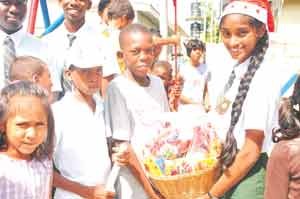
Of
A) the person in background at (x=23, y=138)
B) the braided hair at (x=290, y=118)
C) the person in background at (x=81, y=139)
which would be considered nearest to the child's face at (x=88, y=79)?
the person in background at (x=81, y=139)

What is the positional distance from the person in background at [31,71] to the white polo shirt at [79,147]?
0.34 ft

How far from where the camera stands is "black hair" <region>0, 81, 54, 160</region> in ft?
6.75

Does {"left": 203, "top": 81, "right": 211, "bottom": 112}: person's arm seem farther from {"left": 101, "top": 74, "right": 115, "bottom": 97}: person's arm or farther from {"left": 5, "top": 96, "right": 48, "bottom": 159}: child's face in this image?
{"left": 5, "top": 96, "right": 48, "bottom": 159}: child's face

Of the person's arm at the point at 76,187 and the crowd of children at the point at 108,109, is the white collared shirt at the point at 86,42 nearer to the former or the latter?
the crowd of children at the point at 108,109

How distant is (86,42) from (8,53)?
0.30 metres

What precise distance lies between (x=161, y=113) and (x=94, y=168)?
1.05 feet

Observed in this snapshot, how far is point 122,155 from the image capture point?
225cm

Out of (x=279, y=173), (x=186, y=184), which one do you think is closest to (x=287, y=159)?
(x=279, y=173)

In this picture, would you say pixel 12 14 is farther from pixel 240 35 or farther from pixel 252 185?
pixel 252 185

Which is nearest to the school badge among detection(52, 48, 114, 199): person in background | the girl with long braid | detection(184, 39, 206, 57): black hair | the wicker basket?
the girl with long braid

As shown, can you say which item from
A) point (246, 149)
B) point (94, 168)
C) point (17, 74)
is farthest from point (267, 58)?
point (17, 74)

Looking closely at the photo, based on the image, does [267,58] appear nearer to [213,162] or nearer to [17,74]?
[213,162]

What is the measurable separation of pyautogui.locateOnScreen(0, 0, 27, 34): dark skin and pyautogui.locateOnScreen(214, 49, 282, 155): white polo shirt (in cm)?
81

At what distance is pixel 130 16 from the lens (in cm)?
263
